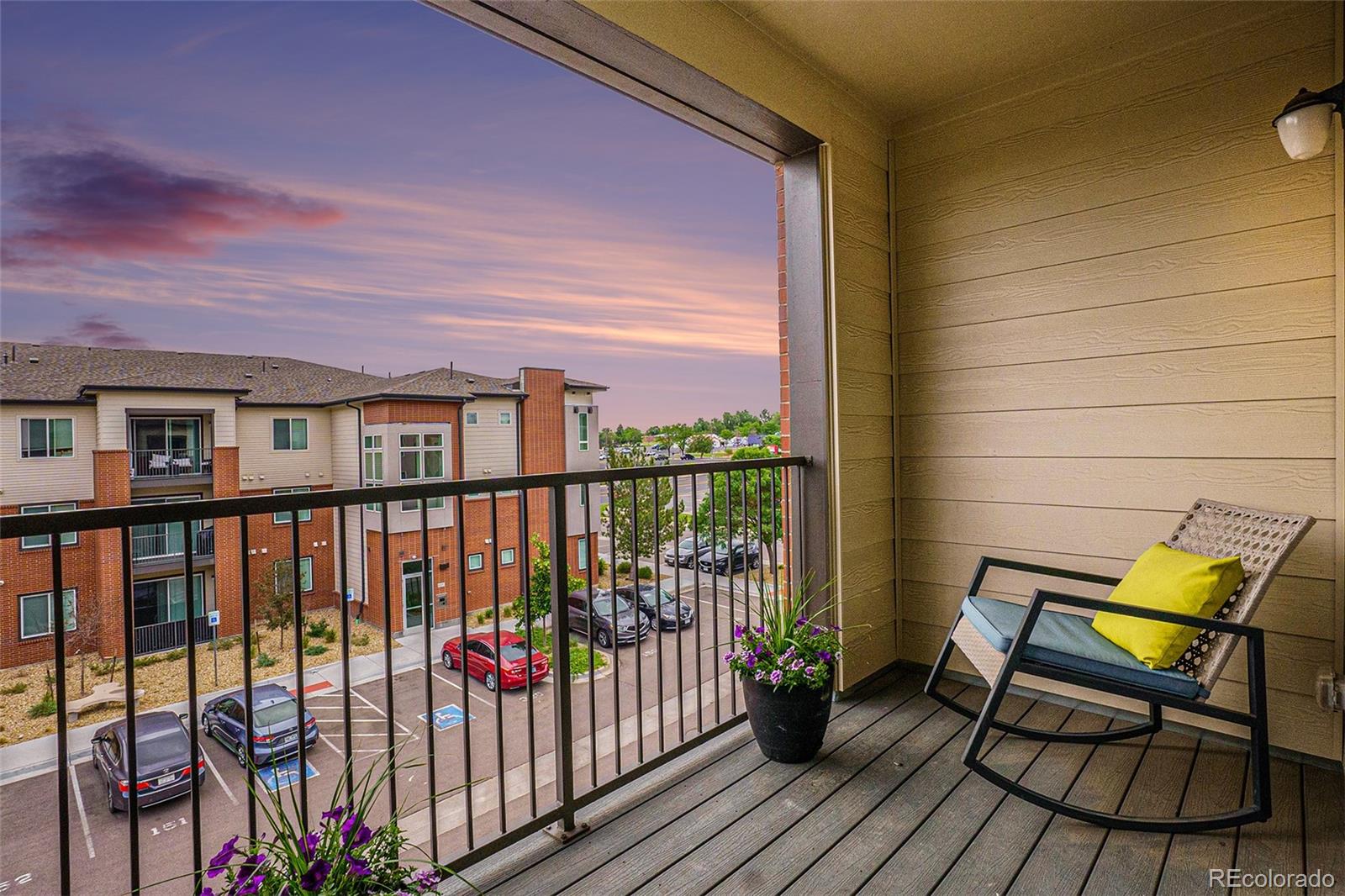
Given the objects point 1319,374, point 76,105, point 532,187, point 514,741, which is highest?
point 532,187

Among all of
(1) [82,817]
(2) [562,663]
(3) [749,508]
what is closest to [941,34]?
(3) [749,508]

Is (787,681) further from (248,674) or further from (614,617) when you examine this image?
Result: (248,674)

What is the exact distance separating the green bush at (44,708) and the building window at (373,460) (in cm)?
105

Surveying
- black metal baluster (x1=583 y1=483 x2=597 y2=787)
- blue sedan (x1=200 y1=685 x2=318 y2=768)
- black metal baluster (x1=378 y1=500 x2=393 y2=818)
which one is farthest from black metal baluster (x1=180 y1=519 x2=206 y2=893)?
black metal baluster (x1=583 y1=483 x2=597 y2=787)

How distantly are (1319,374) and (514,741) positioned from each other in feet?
14.6

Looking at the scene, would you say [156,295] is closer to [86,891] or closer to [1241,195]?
[86,891]

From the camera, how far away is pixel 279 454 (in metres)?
2.13

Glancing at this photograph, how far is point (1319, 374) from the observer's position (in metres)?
2.20

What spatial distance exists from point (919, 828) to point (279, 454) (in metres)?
2.30

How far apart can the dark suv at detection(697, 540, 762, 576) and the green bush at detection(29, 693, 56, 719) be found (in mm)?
1776

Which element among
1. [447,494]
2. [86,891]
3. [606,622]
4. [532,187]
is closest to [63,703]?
[447,494]

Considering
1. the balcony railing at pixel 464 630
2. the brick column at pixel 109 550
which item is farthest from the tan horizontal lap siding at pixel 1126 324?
the brick column at pixel 109 550

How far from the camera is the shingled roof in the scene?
182 centimetres

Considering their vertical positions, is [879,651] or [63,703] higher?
[63,703]
